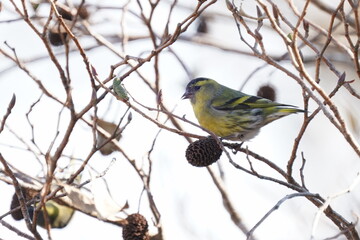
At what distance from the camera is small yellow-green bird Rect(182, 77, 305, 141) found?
194 inches

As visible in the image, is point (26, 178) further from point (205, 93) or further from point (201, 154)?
point (205, 93)

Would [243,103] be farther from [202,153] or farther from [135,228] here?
[135,228]

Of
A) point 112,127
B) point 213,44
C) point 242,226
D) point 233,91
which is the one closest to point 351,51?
point 112,127

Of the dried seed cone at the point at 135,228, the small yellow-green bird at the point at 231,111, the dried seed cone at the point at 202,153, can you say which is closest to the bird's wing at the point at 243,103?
the small yellow-green bird at the point at 231,111

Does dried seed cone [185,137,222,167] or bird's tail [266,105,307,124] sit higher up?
bird's tail [266,105,307,124]

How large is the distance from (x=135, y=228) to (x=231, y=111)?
1.82m

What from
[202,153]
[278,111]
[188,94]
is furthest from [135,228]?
[188,94]

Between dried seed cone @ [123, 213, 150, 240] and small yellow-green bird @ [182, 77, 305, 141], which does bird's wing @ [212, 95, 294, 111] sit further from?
dried seed cone @ [123, 213, 150, 240]

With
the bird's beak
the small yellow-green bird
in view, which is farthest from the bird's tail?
the bird's beak

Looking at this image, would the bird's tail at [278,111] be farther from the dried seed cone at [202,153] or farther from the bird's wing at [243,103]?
the dried seed cone at [202,153]

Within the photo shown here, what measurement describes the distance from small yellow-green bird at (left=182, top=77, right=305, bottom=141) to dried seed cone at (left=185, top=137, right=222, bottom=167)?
996 millimetres

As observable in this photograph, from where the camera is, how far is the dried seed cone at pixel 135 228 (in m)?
3.66

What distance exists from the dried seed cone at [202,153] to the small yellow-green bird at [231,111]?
996 mm

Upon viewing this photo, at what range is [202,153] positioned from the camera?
376 centimetres
